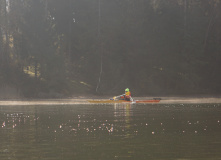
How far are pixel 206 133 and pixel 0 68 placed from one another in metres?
53.6

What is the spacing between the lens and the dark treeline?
242ft

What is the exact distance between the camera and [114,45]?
261 feet

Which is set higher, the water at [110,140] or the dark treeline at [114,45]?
the dark treeline at [114,45]

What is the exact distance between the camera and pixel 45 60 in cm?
7338

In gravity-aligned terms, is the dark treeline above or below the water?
above

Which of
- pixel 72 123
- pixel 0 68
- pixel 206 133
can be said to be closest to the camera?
pixel 206 133

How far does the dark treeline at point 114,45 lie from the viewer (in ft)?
242

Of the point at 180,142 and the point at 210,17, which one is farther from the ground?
the point at 210,17

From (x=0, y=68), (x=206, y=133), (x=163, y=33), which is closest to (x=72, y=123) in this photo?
(x=206, y=133)

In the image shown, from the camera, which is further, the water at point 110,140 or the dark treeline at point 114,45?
the dark treeline at point 114,45

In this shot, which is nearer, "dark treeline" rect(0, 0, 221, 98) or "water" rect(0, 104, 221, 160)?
"water" rect(0, 104, 221, 160)

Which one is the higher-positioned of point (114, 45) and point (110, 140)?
point (114, 45)

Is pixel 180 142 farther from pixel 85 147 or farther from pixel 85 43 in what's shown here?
pixel 85 43

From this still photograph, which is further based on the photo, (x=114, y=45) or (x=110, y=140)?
(x=114, y=45)
